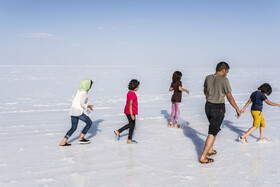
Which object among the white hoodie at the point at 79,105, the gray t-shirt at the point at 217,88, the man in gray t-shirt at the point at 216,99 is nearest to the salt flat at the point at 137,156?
the man in gray t-shirt at the point at 216,99

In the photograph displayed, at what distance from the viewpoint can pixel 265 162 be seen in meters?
4.57

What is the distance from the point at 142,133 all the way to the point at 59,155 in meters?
2.46

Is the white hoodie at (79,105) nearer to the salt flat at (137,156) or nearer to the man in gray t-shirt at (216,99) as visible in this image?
the salt flat at (137,156)

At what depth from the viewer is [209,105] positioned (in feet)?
14.5

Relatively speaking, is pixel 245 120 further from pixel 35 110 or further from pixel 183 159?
pixel 35 110

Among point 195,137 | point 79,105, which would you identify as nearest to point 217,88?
point 195,137

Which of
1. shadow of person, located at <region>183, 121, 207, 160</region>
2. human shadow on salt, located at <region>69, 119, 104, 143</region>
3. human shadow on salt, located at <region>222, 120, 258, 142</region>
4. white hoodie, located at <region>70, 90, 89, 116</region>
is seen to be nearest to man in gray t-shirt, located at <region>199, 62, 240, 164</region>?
shadow of person, located at <region>183, 121, 207, 160</region>

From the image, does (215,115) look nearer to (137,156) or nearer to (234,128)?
(137,156)

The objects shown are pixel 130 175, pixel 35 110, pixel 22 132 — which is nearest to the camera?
pixel 130 175

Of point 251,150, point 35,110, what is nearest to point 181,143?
point 251,150

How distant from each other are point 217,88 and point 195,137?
2.34 metres

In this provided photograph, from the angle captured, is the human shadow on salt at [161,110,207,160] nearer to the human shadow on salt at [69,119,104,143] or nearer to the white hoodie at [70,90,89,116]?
the human shadow on salt at [69,119,104,143]

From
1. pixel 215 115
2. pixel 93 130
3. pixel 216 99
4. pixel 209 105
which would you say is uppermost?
pixel 216 99

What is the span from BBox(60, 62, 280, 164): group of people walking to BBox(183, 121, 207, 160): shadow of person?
29 centimetres
